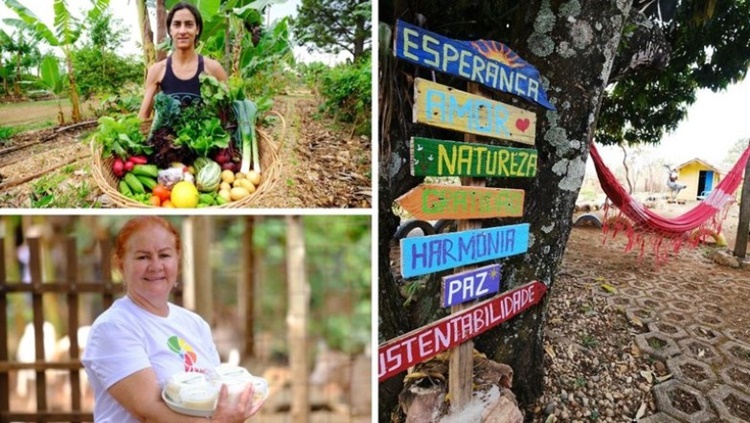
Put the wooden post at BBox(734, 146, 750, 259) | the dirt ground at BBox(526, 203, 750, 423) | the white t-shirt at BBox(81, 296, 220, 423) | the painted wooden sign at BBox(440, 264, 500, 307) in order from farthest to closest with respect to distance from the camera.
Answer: the wooden post at BBox(734, 146, 750, 259), the dirt ground at BBox(526, 203, 750, 423), the painted wooden sign at BBox(440, 264, 500, 307), the white t-shirt at BBox(81, 296, 220, 423)

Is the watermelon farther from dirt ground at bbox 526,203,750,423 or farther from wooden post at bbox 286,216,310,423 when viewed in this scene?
dirt ground at bbox 526,203,750,423

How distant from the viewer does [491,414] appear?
1.63m

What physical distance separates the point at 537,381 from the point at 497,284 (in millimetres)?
669

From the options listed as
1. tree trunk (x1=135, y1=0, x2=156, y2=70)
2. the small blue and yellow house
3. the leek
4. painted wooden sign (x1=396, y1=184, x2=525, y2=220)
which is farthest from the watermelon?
the small blue and yellow house

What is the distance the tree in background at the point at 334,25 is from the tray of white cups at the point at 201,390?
1.56m

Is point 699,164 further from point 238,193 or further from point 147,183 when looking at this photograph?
point 147,183

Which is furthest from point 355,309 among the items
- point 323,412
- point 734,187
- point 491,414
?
point 734,187

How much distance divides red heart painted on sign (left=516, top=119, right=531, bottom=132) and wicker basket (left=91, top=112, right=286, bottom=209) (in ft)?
2.56

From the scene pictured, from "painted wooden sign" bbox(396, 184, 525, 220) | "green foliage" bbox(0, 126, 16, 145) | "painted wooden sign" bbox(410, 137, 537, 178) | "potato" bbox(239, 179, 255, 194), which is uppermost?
"green foliage" bbox(0, 126, 16, 145)

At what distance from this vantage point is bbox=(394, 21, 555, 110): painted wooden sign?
3.96ft

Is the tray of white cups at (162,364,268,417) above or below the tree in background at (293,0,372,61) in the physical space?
below

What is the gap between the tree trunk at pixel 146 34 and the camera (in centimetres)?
191

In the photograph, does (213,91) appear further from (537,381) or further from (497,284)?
(537,381)

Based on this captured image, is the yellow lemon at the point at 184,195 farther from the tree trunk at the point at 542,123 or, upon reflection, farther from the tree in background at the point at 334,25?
the tree in background at the point at 334,25
